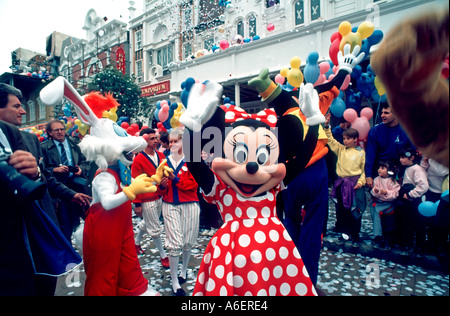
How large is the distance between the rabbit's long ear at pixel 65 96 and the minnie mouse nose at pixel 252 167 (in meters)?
1.25

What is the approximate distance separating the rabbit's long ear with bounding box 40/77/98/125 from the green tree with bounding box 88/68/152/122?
9.37 meters

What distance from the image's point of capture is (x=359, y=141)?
450 cm

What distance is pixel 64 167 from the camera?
10.8 feet

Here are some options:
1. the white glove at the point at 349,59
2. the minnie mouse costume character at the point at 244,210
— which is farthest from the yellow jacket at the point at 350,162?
the minnie mouse costume character at the point at 244,210

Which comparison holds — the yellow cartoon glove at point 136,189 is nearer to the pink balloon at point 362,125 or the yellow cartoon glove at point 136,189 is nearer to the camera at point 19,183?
the camera at point 19,183

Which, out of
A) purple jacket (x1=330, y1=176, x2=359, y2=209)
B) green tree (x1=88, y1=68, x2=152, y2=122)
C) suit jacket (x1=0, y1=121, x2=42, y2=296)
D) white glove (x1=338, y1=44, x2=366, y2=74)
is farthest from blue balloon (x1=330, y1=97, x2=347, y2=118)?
green tree (x1=88, y1=68, x2=152, y2=122)

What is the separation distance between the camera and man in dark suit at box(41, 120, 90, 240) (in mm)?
3330

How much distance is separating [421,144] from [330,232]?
3936 millimetres

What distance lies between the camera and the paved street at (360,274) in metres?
2.81

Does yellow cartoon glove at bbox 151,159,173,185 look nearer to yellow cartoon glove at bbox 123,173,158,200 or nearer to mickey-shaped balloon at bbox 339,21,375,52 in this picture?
yellow cartoon glove at bbox 123,173,158,200

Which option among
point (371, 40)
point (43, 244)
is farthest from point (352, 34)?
point (43, 244)

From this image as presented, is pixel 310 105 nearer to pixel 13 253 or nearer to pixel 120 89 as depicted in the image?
pixel 13 253

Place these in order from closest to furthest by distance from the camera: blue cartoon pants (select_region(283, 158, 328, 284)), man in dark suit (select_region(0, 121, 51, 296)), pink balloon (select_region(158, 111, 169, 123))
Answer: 1. man in dark suit (select_region(0, 121, 51, 296))
2. blue cartoon pants (select_region(283, 158, 328, 284))
3. pink balloon (select_region(158, 111, 169, 123))
